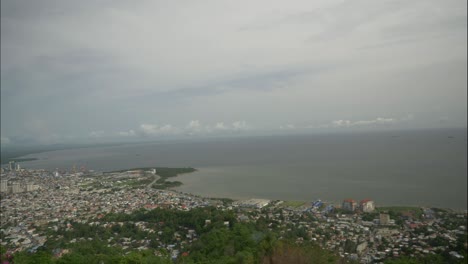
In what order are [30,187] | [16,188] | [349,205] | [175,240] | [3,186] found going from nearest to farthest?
1. [175,240]
2. [349,205]
3. [3,186]
4. [16,188]
5. [30,187]

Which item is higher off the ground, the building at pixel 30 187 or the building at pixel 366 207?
the building at pixel 30 187

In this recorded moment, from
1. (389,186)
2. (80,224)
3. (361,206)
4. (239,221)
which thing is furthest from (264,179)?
(80,224)

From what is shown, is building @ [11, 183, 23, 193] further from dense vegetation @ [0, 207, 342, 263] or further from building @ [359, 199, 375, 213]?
building @ [359, 199, 375, 213]

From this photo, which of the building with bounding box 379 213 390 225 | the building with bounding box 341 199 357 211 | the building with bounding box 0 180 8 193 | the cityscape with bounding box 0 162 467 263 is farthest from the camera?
the building with bounding box 0 180 8 193

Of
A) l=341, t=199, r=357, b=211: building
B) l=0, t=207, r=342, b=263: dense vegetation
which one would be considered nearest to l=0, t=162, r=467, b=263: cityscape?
l=341, t=199, r=357, b=211: building

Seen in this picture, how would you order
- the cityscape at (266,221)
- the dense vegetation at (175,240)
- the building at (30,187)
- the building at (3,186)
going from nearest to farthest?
1. the dense vegetation at (175,240)
2. the cityscape at (266,221)
3. the building at (3,186)
4. the building at (30,187)

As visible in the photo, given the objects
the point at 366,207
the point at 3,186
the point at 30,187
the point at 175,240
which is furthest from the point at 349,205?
the point at 3,186

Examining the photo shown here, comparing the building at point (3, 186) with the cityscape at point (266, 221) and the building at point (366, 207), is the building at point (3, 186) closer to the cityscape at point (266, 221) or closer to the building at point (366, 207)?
the cityscape at point (266, 221)

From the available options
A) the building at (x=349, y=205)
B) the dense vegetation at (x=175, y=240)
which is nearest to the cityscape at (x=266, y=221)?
the building at (x=349, y=205)

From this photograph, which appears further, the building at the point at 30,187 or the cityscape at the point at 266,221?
the building at the point at 30,187

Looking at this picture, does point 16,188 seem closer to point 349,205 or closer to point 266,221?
point 266,221

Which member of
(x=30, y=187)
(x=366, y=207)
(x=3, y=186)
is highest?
(x=3, y=186)
